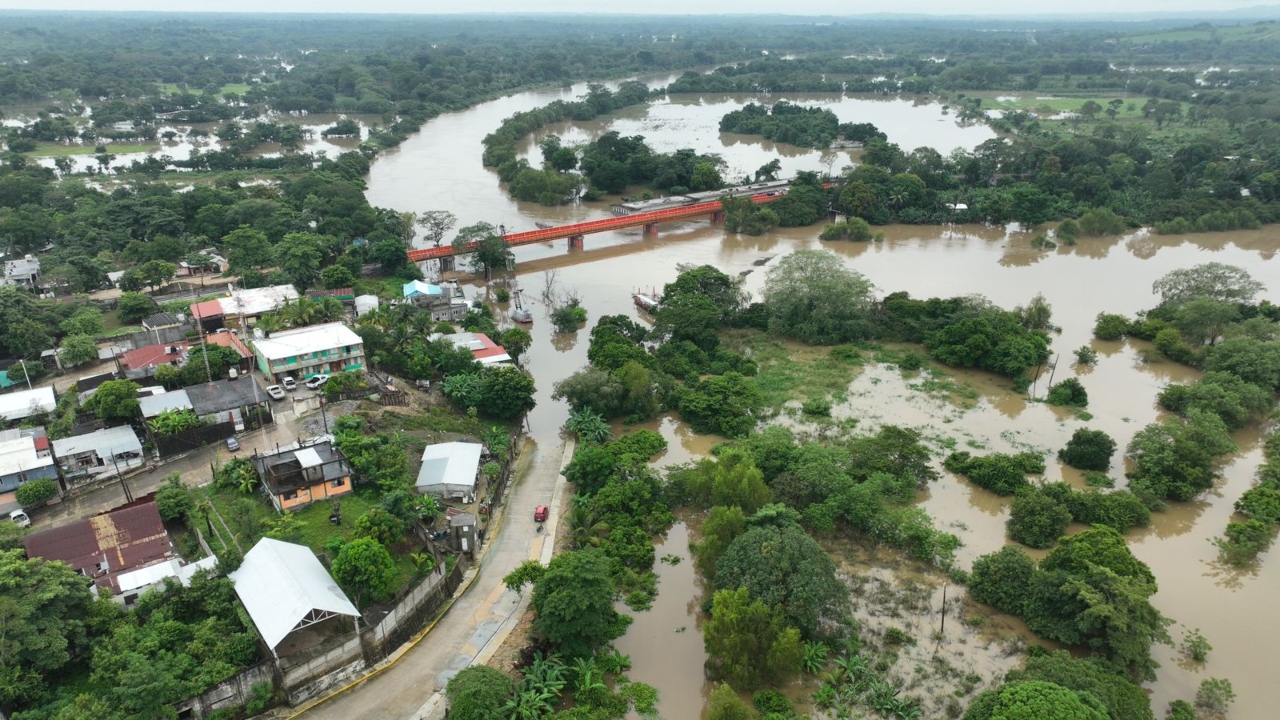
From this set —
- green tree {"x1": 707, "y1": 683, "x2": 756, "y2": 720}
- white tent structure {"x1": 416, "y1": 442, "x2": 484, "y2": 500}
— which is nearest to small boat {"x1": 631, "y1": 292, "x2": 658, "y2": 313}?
white tent structure {"x1": 416, "y1": 442, "x2": 484, "y2": 500}

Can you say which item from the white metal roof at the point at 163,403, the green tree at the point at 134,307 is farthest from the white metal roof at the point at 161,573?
the green tree at the point at 134,307

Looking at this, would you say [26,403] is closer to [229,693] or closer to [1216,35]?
[229,693]

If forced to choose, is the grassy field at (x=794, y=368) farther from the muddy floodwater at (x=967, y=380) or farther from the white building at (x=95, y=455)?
the white building at (x=95, y=455)

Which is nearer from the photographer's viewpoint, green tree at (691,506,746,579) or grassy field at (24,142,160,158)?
green tree at (691,506,746,579)

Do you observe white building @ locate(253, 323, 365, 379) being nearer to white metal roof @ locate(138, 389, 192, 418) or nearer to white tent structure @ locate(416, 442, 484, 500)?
white metal roof @ locate(138, 389, 192, 418)

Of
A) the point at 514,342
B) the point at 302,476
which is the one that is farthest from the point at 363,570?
the point at 514,342
